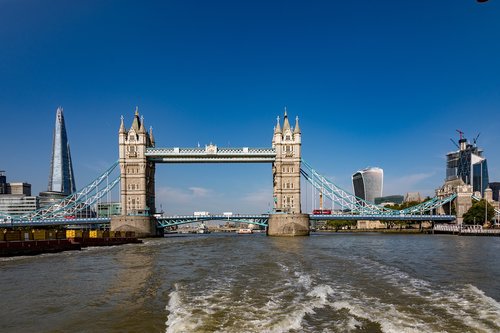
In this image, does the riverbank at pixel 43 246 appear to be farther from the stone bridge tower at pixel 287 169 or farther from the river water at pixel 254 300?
the stone bridge tower at pixel 287 169

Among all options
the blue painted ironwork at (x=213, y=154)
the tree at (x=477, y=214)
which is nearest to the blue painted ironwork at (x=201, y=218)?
the blue painted ironwork at (x=213, y=154)

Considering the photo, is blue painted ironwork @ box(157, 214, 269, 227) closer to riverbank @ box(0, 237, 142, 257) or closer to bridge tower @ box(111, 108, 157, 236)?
bridge tower @ box(111, 108, 157, 236)

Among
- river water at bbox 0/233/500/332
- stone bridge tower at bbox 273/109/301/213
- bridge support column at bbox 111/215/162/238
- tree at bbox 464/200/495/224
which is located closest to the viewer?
river water at bbox 0/233/500/332

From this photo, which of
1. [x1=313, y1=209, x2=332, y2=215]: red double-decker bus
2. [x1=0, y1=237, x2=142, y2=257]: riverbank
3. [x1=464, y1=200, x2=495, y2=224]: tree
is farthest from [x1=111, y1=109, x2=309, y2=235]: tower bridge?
[x1=464, y1=200, x2=495, y2=224]: tree

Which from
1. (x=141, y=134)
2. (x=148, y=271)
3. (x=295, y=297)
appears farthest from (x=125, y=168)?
(x=295, y=297)

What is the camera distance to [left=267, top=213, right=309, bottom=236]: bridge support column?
8481 centimetres

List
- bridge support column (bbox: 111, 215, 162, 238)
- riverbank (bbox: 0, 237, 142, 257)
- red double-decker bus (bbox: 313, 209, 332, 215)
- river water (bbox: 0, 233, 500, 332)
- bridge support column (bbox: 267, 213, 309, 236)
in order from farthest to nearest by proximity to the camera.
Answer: red double-decker bus (bbox: 313, 209, 332, 215) < bridge support column (bbox: 267, 213, 309, 236) < bridge support column (bbox: 111, 215, 162, 238) < riverbank (bbox: 0, 237, 142, 257) < river water (bbox: 0, 233, 500, 332)

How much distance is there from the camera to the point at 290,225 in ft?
279

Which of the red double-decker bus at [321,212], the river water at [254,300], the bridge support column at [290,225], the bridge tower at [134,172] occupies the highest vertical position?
the bridge tower at [134,172]

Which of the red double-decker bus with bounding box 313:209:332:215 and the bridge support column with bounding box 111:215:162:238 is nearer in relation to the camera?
the bridge support column with bounding box 111:215:162:238

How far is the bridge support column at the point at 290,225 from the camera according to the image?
84.8 metres

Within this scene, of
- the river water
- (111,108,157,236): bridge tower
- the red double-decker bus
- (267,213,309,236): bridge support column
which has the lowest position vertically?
(267,213,309,236): bridge support column

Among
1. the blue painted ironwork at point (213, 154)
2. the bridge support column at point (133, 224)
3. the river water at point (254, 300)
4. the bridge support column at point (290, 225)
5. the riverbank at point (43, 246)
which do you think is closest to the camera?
the river water at point (254, 300)

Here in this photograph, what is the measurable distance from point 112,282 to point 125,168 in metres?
75.4
